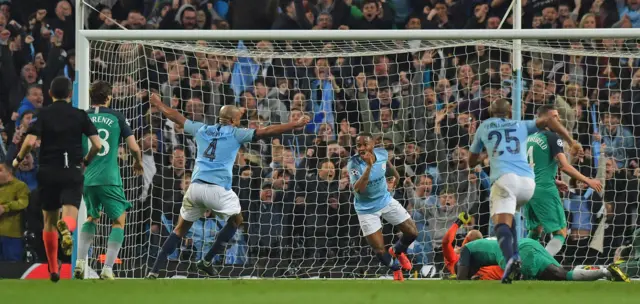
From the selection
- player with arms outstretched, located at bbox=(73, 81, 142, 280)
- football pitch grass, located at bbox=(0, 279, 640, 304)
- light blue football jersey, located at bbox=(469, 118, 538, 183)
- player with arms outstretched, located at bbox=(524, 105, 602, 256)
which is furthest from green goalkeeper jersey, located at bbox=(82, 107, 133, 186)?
player with arms outstretched, located at bbox=(524, 105, 602, 256)

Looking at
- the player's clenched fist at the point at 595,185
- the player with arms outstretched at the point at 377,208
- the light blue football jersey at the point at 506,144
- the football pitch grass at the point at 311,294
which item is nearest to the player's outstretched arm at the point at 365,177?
the player with arms outstretched at the point at 377,208

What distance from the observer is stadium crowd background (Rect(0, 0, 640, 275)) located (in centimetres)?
1555

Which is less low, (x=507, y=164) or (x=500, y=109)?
(x=500, y=109)

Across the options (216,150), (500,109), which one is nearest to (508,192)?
(500,109)

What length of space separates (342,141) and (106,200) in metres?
4.61

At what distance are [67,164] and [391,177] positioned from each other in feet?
16.1

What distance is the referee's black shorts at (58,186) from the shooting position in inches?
429

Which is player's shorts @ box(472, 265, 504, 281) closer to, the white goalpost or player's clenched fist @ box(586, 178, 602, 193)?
player's clenched fist @ box(586, 178, 602, 193)

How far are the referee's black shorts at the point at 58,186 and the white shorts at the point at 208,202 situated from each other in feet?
6.34

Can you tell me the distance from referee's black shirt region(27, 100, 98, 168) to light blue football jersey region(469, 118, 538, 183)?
386cm

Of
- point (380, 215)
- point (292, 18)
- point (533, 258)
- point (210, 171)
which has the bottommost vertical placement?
point (533, 258)

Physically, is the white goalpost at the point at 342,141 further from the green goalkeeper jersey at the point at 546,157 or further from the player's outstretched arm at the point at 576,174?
the player's outstretched arm at the point at 576,174

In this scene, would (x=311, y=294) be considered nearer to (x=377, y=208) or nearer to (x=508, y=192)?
(x=508, y=192)

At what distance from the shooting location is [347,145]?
16.0 meters
